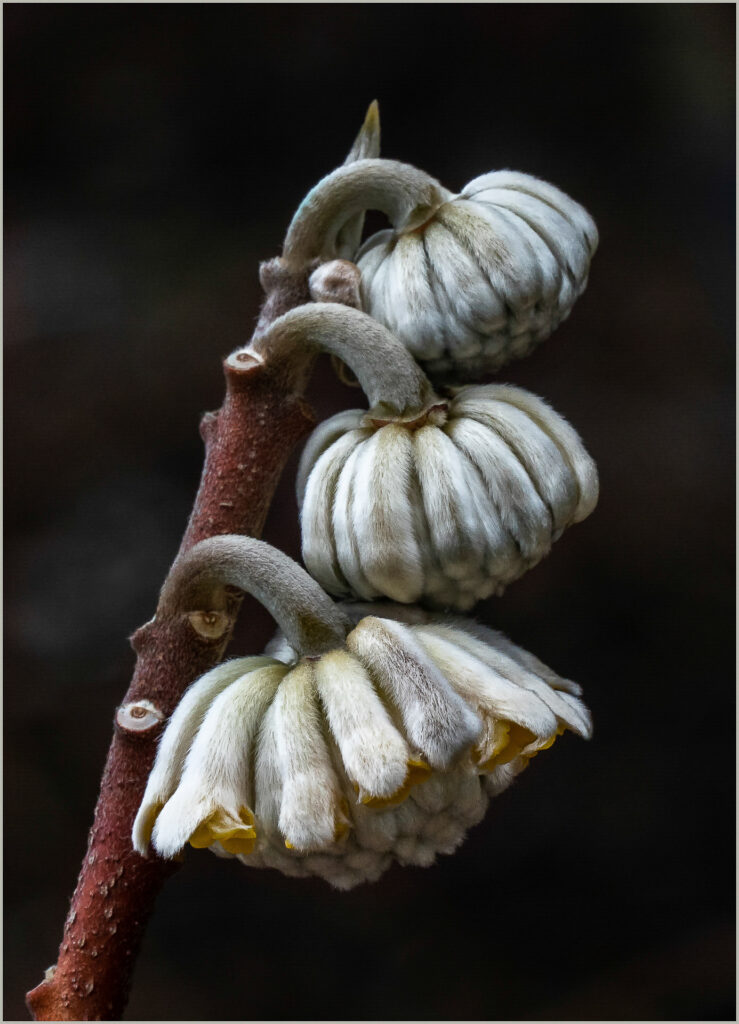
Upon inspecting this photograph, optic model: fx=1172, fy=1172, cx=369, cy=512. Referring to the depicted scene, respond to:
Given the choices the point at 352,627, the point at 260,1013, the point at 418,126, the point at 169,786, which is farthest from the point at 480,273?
the point at 260,1013

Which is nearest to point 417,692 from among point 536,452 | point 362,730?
A: point 362,730

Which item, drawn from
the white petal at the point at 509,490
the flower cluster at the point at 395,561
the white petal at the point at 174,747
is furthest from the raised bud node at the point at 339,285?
the white petal at the point at 174,747

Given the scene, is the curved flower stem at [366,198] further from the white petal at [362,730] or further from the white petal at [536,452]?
the white petal at [362,730]

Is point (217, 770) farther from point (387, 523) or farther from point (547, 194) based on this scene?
point (547, 194)

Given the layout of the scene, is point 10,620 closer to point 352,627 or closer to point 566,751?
point 566,751

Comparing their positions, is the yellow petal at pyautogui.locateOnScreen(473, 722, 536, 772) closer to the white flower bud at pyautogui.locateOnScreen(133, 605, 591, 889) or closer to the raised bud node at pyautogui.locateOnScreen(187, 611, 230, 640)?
the white flower bud at pyautogui.locateOnScreen(133, 605, 591, 889)

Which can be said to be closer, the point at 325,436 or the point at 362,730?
the point at 362,730

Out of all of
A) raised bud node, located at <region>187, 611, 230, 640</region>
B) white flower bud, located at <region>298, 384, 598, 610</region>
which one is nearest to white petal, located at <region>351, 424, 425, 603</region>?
white flower bud, located at <region>298, 384, 598, 610</region>
